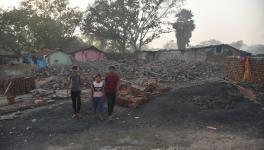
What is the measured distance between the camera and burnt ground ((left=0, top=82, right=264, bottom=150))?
6.97 metres

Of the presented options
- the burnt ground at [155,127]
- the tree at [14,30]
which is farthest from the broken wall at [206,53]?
the tree at [14,30]

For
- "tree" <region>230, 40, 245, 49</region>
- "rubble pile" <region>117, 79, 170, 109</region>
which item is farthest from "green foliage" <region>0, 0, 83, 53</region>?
"tree" <region>230, 40, 245, 49</region>

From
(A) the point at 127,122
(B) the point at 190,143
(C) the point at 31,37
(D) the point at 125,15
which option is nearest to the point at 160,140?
(B) the point at 190,143

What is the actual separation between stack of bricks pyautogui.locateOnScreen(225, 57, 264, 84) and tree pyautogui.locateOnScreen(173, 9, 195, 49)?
Result: 138ft

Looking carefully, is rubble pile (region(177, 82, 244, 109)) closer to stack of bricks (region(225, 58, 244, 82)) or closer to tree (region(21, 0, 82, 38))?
stack of bricks (region(225, 58, 244, 82))

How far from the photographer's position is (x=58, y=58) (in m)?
38.4

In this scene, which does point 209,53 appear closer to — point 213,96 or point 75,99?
point 213,96

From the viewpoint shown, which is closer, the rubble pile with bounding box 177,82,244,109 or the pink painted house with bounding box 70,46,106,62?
the rubble pile with bounding box 177,82,244,109

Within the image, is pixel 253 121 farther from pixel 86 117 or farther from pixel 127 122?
pixel 86 117

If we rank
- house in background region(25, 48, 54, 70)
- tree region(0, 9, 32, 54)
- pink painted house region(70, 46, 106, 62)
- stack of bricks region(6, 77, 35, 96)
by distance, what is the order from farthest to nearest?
pink painted house region(70, 46, 106, 62) < tree region(0, 9, 32, 54) < house in background region(25, 48, 54, 70) < stack of bricks region(6, 77, 35, 96)

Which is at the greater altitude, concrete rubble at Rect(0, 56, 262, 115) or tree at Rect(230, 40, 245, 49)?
tree at Rect(230, 40, 245, 49)

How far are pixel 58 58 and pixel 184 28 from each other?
30010 millimetres

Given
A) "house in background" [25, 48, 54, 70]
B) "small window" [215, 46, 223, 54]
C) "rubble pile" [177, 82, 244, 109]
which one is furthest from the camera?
"house in background" [25, 48, 54, 70]

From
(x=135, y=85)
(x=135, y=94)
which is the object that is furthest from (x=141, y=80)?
(x=135, y=94)
